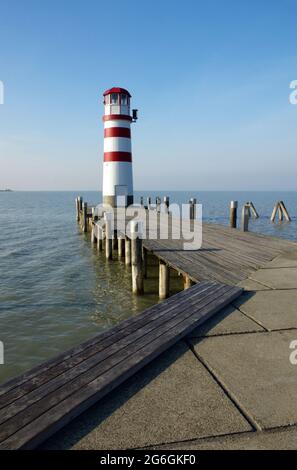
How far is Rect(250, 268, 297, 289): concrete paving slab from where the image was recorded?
24.2ft

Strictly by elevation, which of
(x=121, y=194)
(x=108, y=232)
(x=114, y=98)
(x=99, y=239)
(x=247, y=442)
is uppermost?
(x=114, y=98)

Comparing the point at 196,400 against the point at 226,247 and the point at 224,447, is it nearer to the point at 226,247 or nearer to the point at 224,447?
the point at 224,447

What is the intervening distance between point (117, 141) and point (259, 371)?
23062mm

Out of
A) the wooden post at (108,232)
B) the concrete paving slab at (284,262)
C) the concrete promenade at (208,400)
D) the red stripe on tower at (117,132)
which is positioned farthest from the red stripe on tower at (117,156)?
the concrete promenade at (208,400)

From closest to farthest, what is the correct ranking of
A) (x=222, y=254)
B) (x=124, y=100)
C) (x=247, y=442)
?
1. (x=247, y=442)
2. (x=222, y=254)
3. (x=124, y=100)

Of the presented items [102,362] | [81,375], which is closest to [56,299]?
[102,362]

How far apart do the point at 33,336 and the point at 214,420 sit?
21.7ft

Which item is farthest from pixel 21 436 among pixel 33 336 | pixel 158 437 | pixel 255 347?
pixel 33 336

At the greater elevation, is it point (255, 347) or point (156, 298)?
point (255, 347)

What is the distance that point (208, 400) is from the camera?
3.32 metres

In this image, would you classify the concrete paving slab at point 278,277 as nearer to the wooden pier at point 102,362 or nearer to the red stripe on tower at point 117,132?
the wooden pier at point 102,362

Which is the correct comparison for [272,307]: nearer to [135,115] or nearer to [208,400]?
[208,400]

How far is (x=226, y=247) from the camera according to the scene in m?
12.1

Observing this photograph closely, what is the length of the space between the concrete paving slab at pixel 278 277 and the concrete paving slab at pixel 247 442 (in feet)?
15.6
